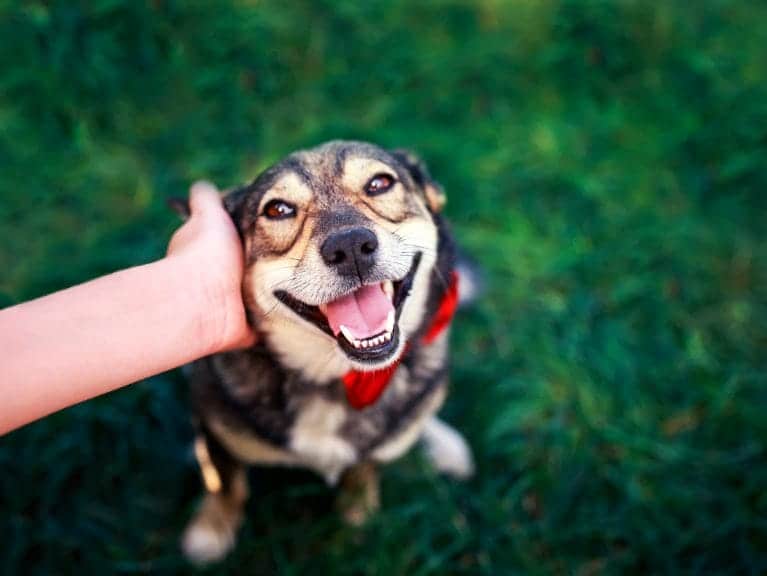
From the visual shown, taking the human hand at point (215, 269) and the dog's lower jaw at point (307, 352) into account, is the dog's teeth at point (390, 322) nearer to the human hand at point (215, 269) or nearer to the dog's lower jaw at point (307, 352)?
the dog's lower jaw at point (307, 352)

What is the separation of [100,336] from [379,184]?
42.3 inches

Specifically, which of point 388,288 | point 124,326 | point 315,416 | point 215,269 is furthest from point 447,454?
point 124,326

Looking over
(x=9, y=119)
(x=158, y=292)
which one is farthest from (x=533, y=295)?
(x=9, y=119)

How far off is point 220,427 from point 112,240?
1.67 metres

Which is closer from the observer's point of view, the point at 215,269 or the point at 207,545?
the point at 215,269

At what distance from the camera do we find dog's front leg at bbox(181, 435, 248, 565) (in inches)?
103

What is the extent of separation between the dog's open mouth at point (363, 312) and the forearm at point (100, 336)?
1.02 feet

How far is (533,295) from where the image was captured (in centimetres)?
359

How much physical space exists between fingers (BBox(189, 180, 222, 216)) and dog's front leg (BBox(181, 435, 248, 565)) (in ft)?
3.23

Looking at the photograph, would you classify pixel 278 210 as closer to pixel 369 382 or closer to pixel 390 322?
pixel 390 322

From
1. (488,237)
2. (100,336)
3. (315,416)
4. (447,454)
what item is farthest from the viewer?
(488,237)

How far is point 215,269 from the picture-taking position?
203cm

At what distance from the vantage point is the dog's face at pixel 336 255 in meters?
1.97

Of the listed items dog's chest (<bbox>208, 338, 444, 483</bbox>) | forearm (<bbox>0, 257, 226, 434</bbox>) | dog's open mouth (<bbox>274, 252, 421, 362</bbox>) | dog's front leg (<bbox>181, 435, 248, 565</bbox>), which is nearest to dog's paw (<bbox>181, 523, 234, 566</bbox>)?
dog's front leg (<bbox>181, 435, 248, 565</bbox>)
